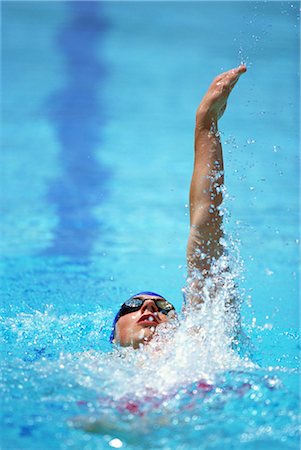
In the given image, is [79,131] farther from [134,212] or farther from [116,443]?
[116,443]

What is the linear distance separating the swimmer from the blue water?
6.2 inches

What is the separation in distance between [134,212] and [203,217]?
73.6 inches

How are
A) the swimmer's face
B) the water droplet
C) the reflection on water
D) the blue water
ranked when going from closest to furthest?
the water droplet
the blue water
the swimmer's face
the reflection on water

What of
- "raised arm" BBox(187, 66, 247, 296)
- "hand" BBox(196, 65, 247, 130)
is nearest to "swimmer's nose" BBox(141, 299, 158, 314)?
"raised arm" BBox(187, 66, 247, 296)

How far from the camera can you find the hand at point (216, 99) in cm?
229

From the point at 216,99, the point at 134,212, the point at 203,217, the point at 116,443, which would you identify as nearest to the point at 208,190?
the point at 203,217

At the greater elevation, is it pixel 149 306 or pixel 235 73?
pixel 235 73

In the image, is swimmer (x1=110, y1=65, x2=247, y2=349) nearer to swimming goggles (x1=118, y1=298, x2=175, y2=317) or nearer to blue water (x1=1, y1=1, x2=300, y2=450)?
swimming goggles (x1=118, y1=298, x2=175, y2=317)

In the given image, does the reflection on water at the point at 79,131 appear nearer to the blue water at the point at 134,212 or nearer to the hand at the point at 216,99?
the blue water at the point at 134,212

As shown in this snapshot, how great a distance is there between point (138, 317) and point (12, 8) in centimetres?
564

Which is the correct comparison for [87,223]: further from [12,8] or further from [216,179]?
[12,8]

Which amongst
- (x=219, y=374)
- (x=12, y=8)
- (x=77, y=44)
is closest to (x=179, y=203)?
(x=219, y=374)

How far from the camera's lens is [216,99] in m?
2.29

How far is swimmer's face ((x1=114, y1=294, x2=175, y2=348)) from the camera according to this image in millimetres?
2256
